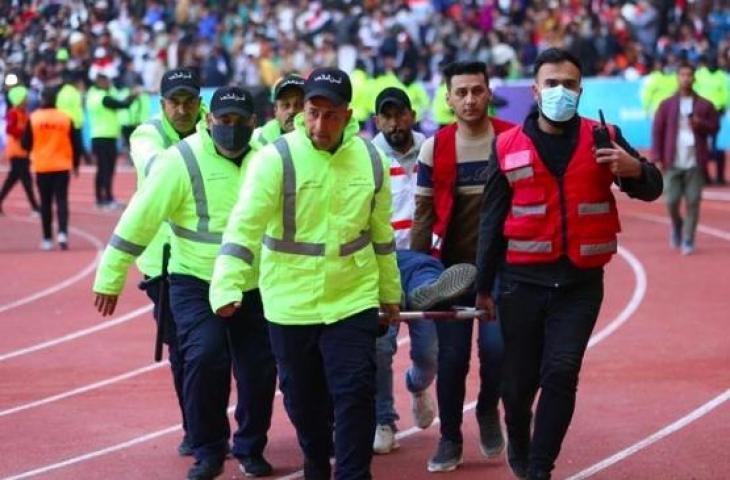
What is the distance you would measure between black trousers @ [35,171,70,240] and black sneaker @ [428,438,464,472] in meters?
12.1

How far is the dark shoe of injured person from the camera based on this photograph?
27.6ft

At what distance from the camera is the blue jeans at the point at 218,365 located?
28.6 feet

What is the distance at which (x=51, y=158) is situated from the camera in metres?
20.7

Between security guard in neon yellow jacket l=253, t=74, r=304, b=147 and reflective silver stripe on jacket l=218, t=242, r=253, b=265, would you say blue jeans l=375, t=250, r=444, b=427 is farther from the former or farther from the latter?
reflective silver stripe on jacket l=218, t=242, r=253, b=265

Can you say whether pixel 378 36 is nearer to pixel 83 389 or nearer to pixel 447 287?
pixel 83 389

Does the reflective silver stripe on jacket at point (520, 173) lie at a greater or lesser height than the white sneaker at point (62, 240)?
greater

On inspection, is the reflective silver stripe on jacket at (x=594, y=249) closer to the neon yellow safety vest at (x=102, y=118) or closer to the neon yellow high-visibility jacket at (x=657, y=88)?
the neon yellow safety vest at (x=102, y=118)

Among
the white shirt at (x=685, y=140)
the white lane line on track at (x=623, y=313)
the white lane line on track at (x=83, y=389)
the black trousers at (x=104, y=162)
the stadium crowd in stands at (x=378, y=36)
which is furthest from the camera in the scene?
the stadium crowd in stands at (x=378, y=36)

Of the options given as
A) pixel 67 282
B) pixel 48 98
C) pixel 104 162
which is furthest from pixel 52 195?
pixel 104 162

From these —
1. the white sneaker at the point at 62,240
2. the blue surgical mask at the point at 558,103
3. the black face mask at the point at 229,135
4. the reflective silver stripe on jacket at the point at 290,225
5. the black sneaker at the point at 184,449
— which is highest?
the blue surgical mask at the point at 558,103

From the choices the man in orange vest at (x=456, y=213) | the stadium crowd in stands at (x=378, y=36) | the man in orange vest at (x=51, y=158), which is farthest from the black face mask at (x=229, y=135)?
the stadium crowd in stands at (x=378, y=36)

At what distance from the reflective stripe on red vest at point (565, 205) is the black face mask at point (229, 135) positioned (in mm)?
1327

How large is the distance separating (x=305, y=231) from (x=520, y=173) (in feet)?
3.22

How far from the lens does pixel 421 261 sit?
9.08 metres
